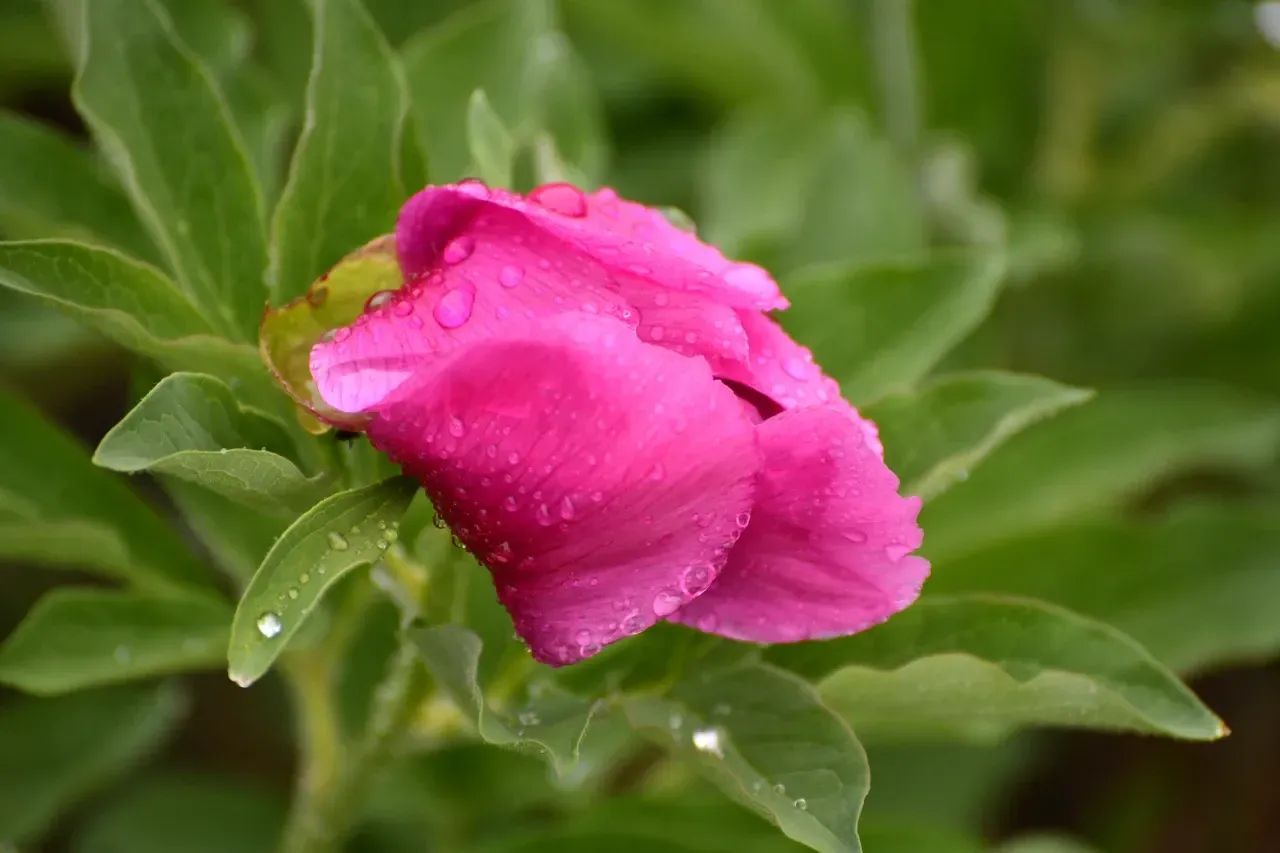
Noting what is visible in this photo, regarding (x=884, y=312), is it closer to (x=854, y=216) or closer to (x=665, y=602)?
(x=854, y=216)

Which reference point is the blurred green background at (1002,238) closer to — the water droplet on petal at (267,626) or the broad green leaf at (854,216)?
the broad green leaf at (854,216)

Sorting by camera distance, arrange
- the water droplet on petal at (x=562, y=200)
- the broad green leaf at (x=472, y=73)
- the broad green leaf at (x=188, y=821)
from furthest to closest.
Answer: the broad green leaf at (x=188, y=821) → the broad green leaf at (x=472, y=73) → the water droplet on petal at (x=562, y=200)

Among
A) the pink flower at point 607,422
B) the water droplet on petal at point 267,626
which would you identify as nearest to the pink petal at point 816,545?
the pink flower at point 607,422

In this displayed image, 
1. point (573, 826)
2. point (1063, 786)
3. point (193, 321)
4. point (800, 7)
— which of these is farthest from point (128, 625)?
point (1063, 786)

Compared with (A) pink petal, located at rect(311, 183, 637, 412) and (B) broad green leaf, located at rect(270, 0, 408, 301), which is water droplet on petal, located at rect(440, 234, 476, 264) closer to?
(A) pink petal, located at rect(311, 183, 637, 412)

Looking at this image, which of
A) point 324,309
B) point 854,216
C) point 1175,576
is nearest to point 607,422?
point 324,309

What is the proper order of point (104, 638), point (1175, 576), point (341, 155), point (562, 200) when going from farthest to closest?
point (1175, 576) → point (104, 638) → point (341, 155) → point (562, 200)
